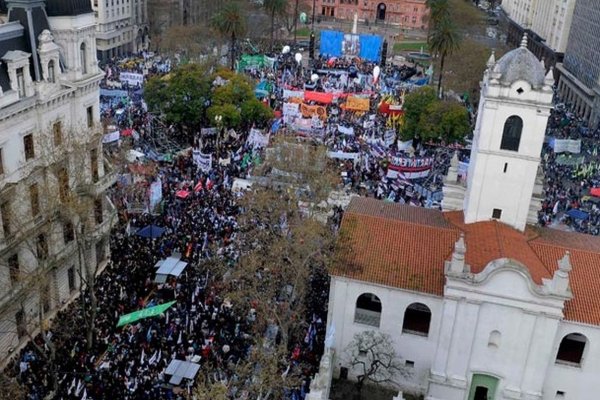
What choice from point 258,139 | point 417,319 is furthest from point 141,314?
point 258,139

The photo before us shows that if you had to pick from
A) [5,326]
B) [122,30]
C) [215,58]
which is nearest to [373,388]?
[5,326]

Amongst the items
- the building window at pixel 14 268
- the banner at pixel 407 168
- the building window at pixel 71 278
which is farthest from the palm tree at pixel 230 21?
the building window at pixel 14 268

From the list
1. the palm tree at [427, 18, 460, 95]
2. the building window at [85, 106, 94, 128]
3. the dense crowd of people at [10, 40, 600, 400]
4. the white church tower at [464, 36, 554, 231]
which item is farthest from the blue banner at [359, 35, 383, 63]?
the building window at [85, 106, 94, 128]

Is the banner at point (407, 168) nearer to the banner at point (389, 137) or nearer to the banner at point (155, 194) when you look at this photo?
the banner at point (389, 137)

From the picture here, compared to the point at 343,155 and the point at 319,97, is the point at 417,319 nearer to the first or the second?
the point at 343,155

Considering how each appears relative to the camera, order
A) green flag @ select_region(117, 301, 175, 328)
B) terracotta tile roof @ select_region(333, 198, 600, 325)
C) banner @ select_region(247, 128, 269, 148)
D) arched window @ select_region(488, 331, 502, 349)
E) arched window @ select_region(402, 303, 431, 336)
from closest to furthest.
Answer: arched window @ select_region(488, 331, 502, 349) → terracotta tile roof @ select_region(333, 198, 600, 325) → arched window @ select_region(402, 303, 431, 336) → green flag @ select_region(117, 301, 175, 328) → banner @ select_region(247, 128, 269, 148)

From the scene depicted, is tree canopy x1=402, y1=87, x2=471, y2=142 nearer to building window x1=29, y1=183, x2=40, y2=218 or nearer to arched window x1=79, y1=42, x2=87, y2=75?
arched window x1=79, y1=42, x2=87, y2=75
